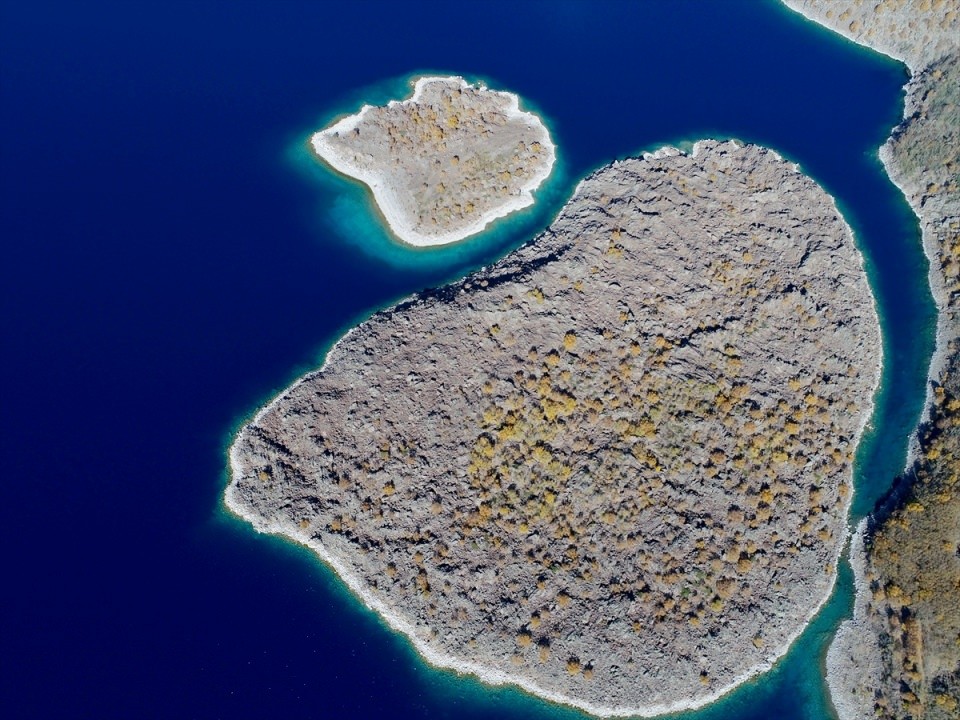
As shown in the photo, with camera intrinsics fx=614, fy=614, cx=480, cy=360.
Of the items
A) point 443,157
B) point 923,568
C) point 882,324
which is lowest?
point 923,568

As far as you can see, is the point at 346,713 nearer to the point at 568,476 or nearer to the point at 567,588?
the point at 567,588

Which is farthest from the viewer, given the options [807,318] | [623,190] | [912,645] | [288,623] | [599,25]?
[599,25]

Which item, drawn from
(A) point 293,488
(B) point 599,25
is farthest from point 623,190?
(A) point 293,488

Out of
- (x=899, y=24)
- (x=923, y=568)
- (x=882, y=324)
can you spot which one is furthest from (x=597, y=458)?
(x=899, y=24)

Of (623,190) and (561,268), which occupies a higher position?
(623,190)

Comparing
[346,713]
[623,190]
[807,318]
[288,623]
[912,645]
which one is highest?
[623,190]

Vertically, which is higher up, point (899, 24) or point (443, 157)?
point (899, 24)

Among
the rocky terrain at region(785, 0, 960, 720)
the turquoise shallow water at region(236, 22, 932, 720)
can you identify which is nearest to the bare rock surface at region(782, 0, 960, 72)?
the turquoise shallow water at region(236, 22, 932, 720)

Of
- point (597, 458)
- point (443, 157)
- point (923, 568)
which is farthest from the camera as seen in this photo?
point (443, 157)

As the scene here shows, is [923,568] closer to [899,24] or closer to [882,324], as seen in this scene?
[882,324]
